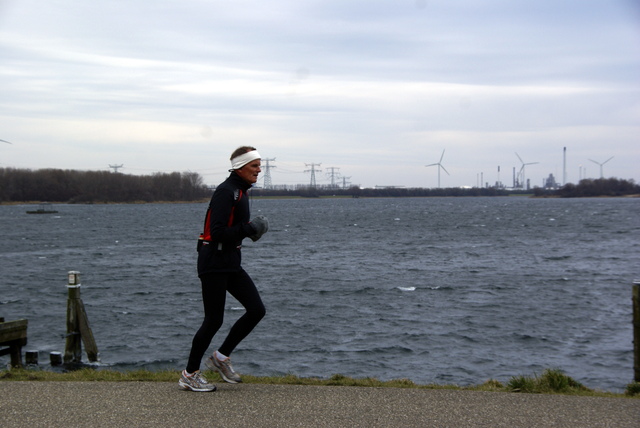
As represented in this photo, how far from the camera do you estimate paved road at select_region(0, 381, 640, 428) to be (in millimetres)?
5484

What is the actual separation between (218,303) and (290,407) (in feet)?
3.81

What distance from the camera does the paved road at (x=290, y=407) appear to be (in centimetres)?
548

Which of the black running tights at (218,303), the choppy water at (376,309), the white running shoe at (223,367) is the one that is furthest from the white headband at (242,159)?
the choppy water at (376,309)

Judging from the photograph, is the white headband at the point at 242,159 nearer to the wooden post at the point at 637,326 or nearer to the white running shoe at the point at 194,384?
the white running shoe at the point at 194,384

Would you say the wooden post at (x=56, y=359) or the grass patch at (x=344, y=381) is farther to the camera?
the wooden post at (x=56, y=359)

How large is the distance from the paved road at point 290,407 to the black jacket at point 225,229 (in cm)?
114

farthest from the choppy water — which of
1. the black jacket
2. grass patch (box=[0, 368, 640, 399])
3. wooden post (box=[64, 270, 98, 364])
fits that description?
the black jacket

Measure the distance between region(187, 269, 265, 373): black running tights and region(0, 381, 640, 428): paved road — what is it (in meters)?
0.43

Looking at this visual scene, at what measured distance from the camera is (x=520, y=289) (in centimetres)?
2753

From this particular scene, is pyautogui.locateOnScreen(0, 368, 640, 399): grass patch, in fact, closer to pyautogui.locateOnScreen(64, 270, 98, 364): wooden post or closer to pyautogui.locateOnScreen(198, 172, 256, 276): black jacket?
pyautogui.locateOnScreen(198, 172, 256, 276): black jacket

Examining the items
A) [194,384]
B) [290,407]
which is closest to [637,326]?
[290,407]

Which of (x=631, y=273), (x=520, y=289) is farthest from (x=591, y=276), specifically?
(x=520, y=289)

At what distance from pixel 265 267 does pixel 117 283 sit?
8.33m

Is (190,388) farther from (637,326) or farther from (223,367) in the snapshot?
(637,326)
